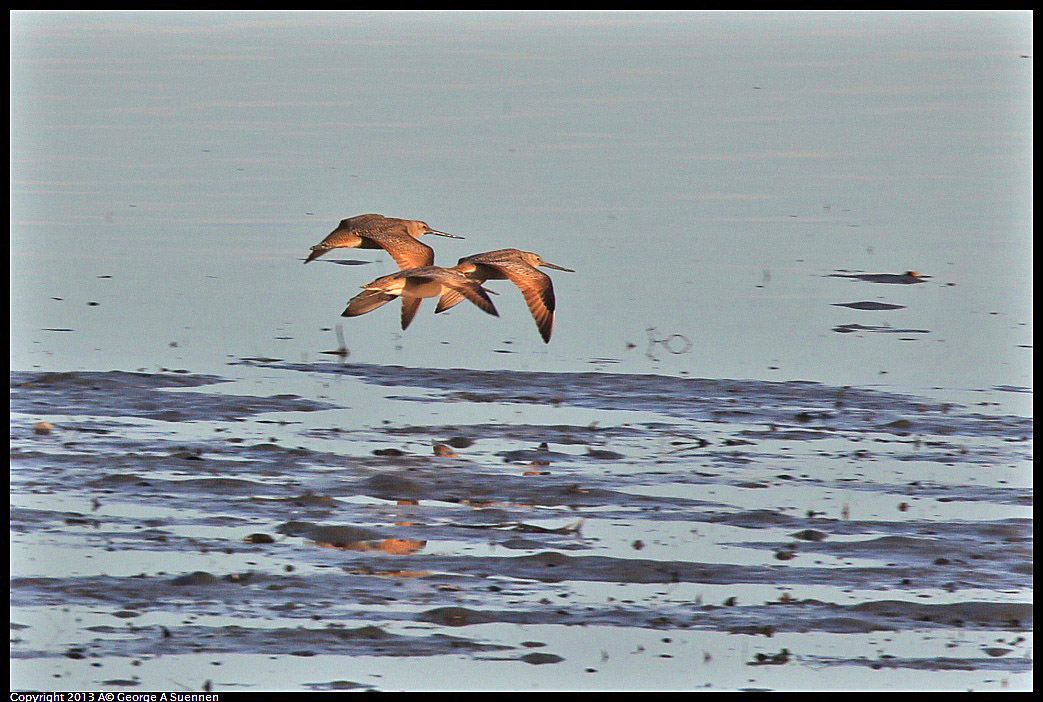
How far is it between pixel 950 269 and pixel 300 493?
6.52 meters

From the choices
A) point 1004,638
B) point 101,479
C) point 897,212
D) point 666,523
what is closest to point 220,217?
point 897,212

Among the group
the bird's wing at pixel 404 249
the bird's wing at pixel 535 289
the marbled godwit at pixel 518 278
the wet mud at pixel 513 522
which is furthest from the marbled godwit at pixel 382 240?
the wet mud at pixel 513 522

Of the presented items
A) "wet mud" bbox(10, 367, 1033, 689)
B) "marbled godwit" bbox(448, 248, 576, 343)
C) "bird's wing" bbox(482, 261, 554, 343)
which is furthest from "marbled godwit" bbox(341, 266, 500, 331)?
"wet mud" bbox(10, 367, 1033, 689)

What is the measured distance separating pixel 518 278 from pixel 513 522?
351cm

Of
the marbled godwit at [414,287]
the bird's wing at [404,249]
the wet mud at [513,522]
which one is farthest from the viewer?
the bird's wing at [404,249]

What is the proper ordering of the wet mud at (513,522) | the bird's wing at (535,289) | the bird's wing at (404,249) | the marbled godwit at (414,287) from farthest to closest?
the bird's wing at (404,249), the bird's wing at (535,289), the marbled godwit at (414,287), the wet mud at (513,522)

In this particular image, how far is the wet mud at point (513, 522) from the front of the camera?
752cm

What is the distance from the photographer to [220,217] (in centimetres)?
1577

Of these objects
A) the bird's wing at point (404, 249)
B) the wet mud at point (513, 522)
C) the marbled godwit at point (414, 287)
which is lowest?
the wet mud at point (513, 522)

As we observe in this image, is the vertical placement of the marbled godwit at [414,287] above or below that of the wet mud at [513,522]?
above

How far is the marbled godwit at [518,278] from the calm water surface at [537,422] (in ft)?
0.67

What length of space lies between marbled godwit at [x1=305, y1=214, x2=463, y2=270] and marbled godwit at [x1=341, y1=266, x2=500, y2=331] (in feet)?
2.09

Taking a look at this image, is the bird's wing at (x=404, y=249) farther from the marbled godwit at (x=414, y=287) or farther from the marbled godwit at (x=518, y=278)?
the marbled godwit at (x=414, y=287)

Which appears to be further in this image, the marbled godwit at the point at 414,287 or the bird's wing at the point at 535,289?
the bird's wing at the point at 535,289
